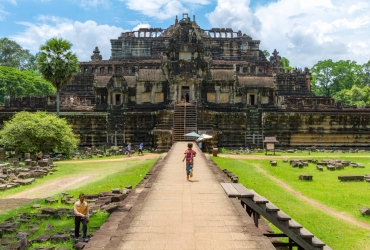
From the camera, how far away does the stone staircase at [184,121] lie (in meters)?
30.9

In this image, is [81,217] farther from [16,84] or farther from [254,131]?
[16,84]

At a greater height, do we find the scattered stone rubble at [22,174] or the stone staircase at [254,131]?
the stone staircase at [254,131]

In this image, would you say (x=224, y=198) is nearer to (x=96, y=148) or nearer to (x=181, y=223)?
(x=181, y=223)

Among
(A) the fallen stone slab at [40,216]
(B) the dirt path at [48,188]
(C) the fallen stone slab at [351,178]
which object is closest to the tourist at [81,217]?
(A) the fallen stone slab at [40,216]

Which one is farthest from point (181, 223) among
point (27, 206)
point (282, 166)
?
point (282, 166)

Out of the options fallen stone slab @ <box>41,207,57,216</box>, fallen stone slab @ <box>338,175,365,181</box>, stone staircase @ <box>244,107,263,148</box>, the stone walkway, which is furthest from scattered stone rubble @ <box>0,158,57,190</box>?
stone staircase @ <box>244,107,263,148</box>

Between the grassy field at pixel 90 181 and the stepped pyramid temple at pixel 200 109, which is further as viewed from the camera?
the stepped pyramid temple at pixel 200 109

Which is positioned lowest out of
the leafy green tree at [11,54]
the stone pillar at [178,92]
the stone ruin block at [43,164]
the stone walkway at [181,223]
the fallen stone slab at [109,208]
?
the fallen stone slab at [109,208]

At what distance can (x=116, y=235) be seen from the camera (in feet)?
24.5

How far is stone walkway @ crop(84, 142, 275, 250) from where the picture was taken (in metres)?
7.05

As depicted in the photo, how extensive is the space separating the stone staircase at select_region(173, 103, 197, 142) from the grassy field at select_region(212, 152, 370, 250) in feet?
17.2

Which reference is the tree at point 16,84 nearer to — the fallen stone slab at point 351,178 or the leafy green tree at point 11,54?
the leafy green tree at point 11,54

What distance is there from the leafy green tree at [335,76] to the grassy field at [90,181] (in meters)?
66.5

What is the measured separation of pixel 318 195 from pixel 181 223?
31.0 feet
